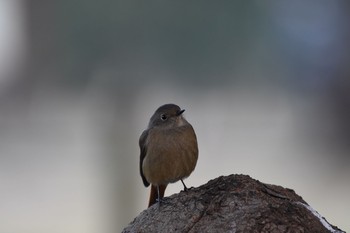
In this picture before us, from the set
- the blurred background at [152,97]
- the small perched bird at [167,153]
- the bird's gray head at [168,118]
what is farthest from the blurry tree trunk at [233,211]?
the blurred background at [152,97]

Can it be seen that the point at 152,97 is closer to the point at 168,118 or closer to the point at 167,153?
the point at 168,118

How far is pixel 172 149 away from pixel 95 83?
385 centimetres

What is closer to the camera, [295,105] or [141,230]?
[141,230]

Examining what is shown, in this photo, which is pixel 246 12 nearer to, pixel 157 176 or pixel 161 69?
pixel 161 69

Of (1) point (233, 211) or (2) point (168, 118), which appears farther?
(2) point (168, 118)

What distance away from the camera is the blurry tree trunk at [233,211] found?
3018 mm

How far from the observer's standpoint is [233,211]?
307cm

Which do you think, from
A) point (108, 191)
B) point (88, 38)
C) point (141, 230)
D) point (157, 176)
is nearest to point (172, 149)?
point (157, 176)

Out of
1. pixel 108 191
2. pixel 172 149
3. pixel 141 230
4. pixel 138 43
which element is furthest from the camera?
pixel 138 43

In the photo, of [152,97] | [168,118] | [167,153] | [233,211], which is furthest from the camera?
[152,97]

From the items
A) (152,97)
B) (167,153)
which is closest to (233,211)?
(167,153)

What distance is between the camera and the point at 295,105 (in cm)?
821

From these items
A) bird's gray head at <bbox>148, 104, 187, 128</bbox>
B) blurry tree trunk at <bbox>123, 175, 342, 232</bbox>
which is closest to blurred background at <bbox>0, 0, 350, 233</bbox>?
bird's gray head at <bbox>148, 104, 187, 128</bbox>

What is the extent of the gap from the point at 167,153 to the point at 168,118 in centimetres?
30
